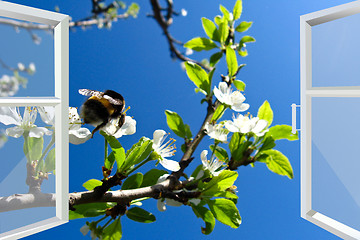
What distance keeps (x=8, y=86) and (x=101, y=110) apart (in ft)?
0.59

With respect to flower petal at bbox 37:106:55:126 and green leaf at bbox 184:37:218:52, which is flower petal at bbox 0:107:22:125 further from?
green leaf at bbox 184:37:218:52

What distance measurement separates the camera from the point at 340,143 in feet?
2.63

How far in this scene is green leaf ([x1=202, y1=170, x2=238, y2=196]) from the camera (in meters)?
0.67

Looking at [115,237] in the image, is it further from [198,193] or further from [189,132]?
[189,132]

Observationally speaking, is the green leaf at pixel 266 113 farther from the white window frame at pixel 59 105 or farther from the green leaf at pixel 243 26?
the white window frame at pixel 59 105

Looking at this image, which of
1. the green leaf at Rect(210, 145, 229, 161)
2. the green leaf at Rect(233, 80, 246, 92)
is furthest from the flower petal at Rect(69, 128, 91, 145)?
the green leaf at Rect(233, 80, 246, 92)

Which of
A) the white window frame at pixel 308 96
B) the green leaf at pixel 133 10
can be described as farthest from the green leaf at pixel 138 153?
the green leaf at pixel 133 10

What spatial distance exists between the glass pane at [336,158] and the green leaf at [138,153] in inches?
19.6

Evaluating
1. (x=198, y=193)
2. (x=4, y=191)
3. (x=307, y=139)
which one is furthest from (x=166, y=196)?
(x=307, y=139)

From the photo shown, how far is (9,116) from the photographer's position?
0.54 m

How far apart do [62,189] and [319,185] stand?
687 millimetres

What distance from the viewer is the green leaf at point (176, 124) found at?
783 millimetres

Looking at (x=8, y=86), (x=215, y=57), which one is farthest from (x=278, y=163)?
(x=8, y=86)

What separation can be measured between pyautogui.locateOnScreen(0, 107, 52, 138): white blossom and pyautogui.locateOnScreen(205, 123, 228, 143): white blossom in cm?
36
